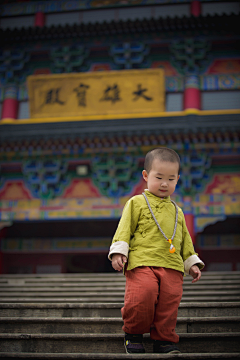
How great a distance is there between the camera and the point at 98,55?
1035 cm

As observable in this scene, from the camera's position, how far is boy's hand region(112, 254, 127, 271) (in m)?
2.36

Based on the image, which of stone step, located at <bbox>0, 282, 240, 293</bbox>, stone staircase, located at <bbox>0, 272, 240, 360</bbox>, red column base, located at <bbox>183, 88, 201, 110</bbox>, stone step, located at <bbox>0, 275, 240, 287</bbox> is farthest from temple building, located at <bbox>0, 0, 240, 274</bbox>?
stone staircase, located at <bbox>0, 272, 240, 360</bbox>

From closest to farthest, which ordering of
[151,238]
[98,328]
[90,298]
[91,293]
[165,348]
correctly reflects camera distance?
[165,348] < [151,238] < [98,328] < [90,298] < [91,293]

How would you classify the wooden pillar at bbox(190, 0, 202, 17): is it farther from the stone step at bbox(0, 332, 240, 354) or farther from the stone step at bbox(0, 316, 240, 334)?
the stone step at bbox(0, 332, 240, 354)

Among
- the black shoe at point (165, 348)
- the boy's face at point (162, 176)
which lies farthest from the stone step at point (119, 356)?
the boy's face at point (162, 176)

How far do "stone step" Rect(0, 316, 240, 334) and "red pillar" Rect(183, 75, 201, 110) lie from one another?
731 cm

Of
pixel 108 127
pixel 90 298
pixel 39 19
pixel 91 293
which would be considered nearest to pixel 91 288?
pixel 91 293

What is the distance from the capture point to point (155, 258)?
247 cm

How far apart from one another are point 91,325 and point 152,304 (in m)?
0.79

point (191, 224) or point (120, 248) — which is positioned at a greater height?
point (191, 224)

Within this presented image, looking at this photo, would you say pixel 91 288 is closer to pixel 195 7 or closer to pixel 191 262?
pixel 191 262

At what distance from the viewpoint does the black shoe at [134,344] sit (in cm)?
229

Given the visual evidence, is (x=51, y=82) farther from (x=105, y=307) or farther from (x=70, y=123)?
(x=105, y=307)

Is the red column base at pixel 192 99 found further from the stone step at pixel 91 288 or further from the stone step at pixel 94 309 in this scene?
the stone step at pixel 94 309
